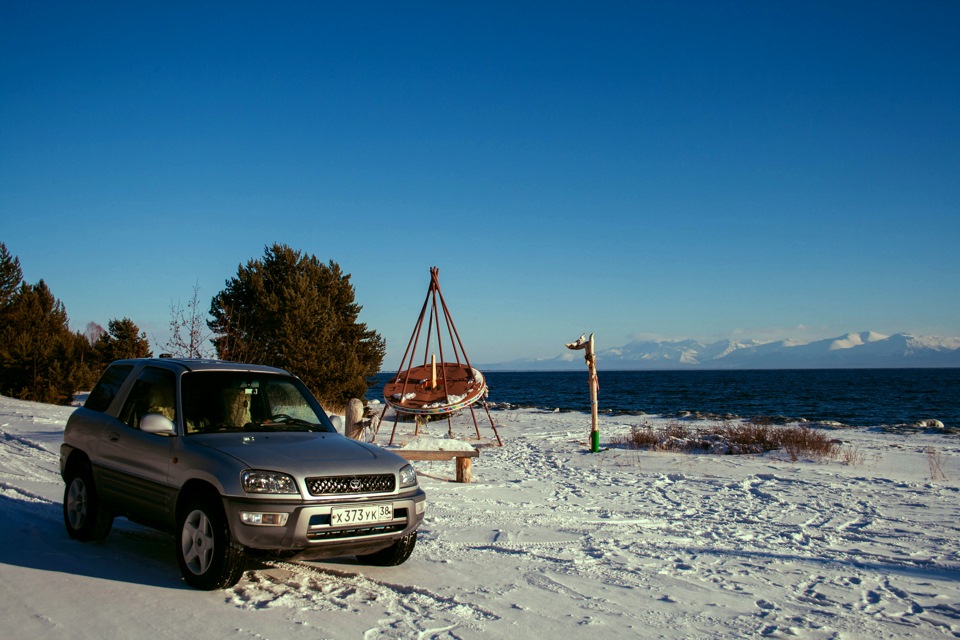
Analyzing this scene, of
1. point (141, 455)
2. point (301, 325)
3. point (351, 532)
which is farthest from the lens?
point (301, 325)

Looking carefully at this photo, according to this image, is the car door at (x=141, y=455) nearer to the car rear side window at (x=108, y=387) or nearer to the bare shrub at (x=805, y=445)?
the car rear side window at (x=108, y=387)

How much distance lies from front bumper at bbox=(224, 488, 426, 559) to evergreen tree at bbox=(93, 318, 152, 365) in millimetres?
28152

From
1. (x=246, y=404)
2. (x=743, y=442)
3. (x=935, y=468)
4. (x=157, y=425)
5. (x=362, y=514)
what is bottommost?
(x=935, y=468)

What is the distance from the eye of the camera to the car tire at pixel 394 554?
6081mm

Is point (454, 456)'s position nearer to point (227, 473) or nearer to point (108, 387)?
point (108, 387)

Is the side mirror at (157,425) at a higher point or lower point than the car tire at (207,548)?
higher

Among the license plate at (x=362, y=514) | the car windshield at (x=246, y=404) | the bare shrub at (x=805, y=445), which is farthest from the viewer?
the bare shrub at (x=805, y=445)

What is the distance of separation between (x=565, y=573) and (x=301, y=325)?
2344 cm

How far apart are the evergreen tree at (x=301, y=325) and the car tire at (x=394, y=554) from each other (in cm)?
1918

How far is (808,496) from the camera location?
1052 cm

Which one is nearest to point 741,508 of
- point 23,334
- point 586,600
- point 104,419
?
point 586,600

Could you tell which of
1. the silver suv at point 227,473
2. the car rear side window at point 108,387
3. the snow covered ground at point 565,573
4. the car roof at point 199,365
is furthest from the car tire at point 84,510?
the car roof at point 199,365

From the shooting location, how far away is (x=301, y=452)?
18.8 feet

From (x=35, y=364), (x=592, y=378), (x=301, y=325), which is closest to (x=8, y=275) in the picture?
(x=35, y=364)
